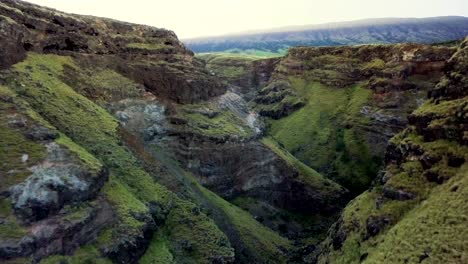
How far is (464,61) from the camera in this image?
100m

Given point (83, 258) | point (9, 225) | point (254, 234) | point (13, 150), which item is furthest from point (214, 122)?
point (9, 225)

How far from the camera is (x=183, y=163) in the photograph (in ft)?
446

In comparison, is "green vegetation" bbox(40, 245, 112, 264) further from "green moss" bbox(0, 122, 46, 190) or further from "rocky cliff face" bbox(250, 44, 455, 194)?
Result: "rocky cliff face" bbox(250, 44, 455, 194)

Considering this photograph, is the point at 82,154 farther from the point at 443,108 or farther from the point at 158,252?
the point at 443,108

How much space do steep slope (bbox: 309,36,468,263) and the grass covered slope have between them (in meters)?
26.3

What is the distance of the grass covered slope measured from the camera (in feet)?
326

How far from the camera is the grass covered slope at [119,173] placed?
9931 centimetres

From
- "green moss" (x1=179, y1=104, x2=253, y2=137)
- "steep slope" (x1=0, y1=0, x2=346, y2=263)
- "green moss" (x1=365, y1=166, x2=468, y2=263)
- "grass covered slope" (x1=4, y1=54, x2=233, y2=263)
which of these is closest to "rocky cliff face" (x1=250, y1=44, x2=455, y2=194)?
"steep slope" (x1=0, y1=0, x2=346, y2=263)

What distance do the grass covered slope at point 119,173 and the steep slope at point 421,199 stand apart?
26.3 metres

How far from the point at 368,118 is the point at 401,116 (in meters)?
13.6

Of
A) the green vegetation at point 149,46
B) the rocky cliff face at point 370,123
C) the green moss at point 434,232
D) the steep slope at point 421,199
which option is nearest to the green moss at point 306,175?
the rocky cliff face at point 370,123

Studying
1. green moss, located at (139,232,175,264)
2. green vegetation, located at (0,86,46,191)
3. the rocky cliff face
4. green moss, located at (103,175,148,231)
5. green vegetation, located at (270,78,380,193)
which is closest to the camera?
green vegetation, located at (0,86,46,191)

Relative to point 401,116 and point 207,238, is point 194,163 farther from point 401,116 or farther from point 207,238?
point 401,116

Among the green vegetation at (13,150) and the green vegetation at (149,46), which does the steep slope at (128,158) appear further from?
the green vegetation at (149,46)
